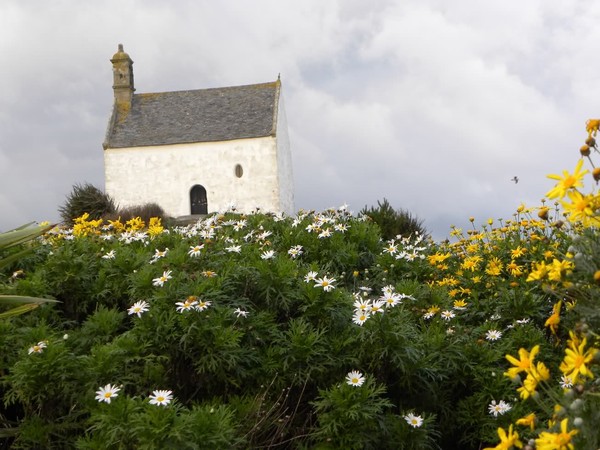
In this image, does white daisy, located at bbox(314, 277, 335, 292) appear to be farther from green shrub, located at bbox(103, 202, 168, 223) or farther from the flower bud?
green shrub, located at bbox(103, 202, 168, 223)

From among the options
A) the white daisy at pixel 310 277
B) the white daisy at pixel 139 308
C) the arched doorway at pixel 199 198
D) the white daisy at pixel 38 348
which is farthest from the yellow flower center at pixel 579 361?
the arched doorway at pixel 199 198

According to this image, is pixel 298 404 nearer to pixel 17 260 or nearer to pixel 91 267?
pixel 91 267

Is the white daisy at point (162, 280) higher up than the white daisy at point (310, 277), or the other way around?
the white daisy at point (162, 280)

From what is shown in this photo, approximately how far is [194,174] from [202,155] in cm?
89

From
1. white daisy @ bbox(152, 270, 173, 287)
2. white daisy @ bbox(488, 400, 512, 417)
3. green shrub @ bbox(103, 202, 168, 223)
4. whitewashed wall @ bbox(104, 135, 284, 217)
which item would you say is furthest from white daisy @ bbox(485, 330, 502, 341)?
whitewashed wall @ bbox(104, 135, 284, 217)

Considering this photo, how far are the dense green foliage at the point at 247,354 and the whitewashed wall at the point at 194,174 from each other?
24782 millimetres

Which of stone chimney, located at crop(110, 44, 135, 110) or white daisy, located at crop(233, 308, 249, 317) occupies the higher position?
stone chimney, located at crop(110, 44, 135, 110)

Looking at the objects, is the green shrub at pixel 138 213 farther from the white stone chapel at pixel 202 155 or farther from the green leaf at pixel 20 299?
the green leaf at pixel 20 299

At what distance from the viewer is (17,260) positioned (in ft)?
16.9

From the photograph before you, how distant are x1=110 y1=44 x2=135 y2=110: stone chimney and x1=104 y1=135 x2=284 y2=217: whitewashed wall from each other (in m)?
2.90

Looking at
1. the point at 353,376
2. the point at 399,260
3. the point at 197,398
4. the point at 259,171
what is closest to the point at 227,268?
the point at 197,398

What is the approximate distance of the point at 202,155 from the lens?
30531 millimetres

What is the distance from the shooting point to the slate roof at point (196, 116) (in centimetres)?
3050

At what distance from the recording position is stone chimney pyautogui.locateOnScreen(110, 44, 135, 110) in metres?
32.4
